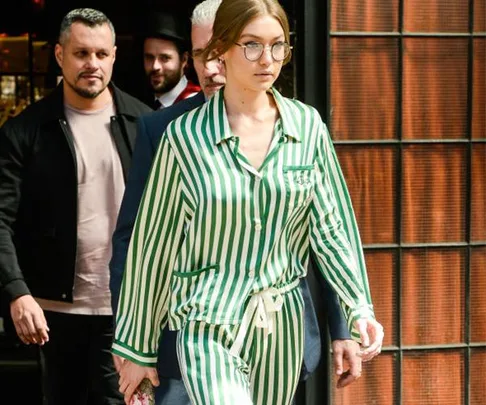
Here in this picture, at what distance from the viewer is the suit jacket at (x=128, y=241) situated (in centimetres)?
411

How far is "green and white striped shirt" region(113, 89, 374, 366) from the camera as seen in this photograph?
3836 mm

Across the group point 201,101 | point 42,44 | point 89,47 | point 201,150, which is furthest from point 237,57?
point 42,44

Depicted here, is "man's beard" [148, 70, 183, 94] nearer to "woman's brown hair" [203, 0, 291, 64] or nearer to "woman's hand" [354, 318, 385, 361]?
"woman's brown hair" [203, 0, 291, 64]

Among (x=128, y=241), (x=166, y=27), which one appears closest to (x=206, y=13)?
(x=128, y=241)

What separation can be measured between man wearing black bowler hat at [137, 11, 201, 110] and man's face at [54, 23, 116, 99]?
100 centimetres

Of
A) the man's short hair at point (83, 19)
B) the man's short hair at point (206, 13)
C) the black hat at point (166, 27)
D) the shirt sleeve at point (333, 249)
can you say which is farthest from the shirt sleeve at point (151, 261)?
the black hat at point (166, 27)

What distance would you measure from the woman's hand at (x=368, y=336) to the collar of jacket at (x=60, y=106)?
1939 mm

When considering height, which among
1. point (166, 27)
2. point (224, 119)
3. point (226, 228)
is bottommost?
point (226, 228)

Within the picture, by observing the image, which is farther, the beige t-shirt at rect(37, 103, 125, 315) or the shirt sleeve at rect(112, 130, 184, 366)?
the beige t-shirt at rect(37, 103, 125, 315)

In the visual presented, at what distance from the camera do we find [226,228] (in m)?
3.83

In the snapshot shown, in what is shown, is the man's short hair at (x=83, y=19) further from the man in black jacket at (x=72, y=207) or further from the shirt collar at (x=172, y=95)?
the shirt collar at (x=172, y=95)

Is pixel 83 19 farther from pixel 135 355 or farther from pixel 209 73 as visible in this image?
pixel 135 355

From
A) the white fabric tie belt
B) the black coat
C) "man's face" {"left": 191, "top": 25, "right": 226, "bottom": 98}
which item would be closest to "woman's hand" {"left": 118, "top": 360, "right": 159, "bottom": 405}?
the white fabric tie belt

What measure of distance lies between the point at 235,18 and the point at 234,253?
0.69 m
